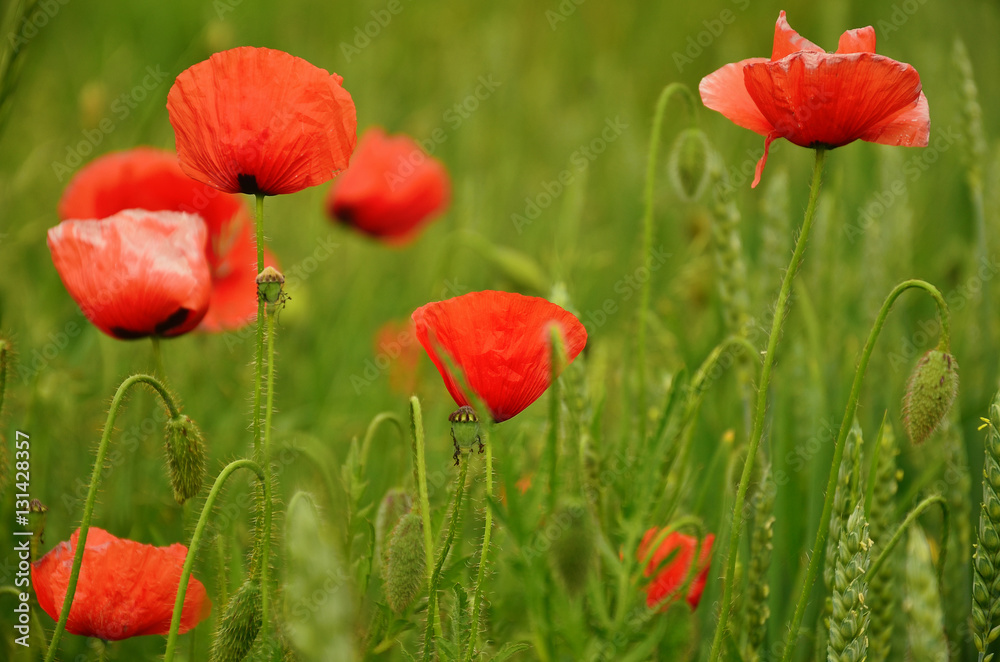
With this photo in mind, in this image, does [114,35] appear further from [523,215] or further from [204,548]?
[204,548]

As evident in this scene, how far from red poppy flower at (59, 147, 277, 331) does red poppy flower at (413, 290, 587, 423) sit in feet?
2.07

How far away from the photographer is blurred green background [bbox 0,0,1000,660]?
4.69 ft

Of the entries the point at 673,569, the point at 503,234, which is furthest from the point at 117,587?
the point at 503,234

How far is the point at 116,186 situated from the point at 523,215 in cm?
177

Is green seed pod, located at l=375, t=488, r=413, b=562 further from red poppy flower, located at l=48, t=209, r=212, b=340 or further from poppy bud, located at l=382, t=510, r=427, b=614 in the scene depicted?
red poppy flower, located at l=48, t=209, r=212, b=340

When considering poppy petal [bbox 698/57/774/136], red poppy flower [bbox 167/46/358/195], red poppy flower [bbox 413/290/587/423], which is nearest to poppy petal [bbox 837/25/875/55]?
poppy petal [bbox 698/57/774/136]

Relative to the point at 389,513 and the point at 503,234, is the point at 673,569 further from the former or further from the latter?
the point at 503,234

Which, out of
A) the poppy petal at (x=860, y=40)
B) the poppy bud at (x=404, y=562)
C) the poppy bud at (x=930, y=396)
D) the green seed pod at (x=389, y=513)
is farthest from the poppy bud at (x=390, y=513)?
the poppy petal at (x=860, y=40)

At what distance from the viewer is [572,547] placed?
67 centimetres

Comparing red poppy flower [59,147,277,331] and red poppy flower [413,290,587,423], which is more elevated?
red poppy flower [59,147,277,331]

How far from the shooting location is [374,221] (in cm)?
216

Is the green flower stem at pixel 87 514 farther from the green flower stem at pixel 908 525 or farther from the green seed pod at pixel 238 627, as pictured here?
the green flower stem at pixel 908 525

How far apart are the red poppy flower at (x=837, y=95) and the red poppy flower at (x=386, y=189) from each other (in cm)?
137

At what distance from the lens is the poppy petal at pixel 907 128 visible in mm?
774
